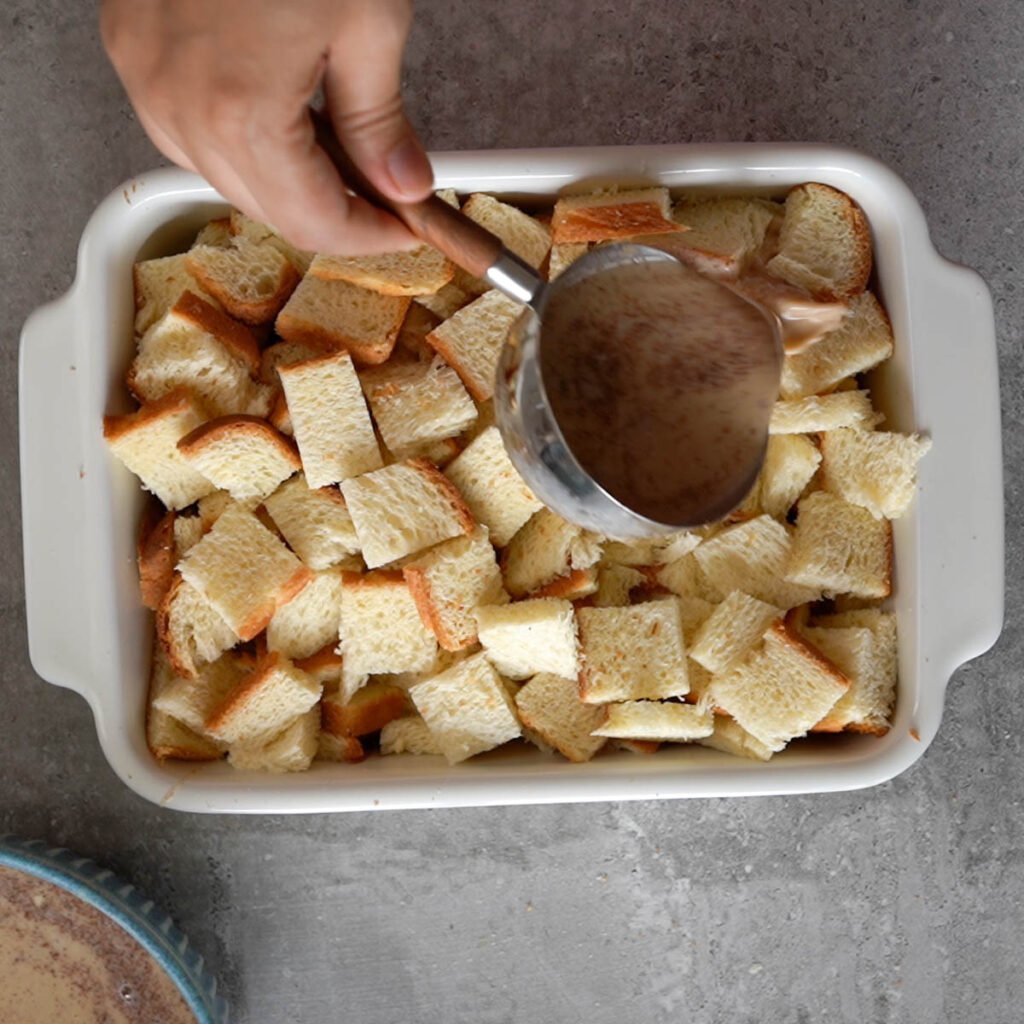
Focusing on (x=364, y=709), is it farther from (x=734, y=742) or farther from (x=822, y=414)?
(x=822, y=414)

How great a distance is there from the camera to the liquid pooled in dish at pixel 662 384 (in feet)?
3.45

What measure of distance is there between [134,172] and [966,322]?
1.01 m

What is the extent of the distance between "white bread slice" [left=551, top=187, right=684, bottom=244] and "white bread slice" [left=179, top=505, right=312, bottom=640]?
448 mm

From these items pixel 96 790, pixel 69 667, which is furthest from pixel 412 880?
pixel 69 667

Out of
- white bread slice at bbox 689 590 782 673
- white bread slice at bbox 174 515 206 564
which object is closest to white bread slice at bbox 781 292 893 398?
white bread slice at bbox 689 590 782 673

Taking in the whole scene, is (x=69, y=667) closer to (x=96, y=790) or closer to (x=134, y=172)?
(x=96, y=790)

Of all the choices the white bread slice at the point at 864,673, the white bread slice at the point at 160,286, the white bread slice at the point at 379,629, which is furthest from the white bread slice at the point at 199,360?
the white bread slice at the point at 864,673

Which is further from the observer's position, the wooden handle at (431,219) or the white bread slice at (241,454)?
the white bread slice at (241,454)

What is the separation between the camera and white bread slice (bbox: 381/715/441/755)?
4.14 feet

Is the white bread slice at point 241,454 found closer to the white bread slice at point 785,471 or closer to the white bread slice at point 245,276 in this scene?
the white bread slice at point 245,276

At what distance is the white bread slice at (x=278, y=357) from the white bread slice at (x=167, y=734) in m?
0.33

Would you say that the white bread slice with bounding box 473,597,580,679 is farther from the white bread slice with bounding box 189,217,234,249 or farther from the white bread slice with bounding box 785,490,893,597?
the white bread slice with bounding box 189,217,234,249

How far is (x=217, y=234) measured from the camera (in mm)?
1249

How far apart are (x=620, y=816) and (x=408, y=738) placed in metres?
0.34
